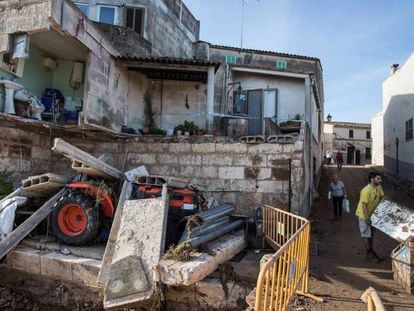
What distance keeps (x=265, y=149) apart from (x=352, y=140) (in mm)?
33711

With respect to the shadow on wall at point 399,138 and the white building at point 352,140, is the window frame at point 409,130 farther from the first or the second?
the white building at point 352,140

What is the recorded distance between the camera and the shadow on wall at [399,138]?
702 inches

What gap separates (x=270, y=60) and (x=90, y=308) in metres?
15.4

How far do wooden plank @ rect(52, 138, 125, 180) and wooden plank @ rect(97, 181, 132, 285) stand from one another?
654mm

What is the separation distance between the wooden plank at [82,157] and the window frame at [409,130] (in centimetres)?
1555

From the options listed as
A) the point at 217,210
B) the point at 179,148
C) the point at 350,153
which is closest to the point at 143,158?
the point at 179,148

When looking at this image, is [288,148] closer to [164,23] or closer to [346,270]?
[346,270]

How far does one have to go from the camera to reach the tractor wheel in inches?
295

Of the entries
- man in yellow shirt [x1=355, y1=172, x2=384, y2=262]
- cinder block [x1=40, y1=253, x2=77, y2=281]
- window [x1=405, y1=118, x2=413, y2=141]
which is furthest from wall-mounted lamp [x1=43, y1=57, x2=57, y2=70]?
window [x1=405, y1=118, x2=413, y2=141]

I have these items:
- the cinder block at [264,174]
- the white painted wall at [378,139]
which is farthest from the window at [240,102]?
the white painted wall at [378,139]

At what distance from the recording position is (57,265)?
685cm

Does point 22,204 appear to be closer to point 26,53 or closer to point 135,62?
point 26,53

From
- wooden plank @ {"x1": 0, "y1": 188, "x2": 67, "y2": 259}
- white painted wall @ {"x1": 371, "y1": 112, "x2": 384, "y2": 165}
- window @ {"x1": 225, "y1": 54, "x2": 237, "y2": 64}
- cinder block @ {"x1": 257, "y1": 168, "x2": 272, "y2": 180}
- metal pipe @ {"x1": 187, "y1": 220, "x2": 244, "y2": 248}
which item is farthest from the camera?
white painted wall @ {"x1": 371, "y1": 112, "x2": 384, "y2": 165}

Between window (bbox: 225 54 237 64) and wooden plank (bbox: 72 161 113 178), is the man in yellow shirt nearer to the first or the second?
wooden plank (bbox: 72 161 113 178)
